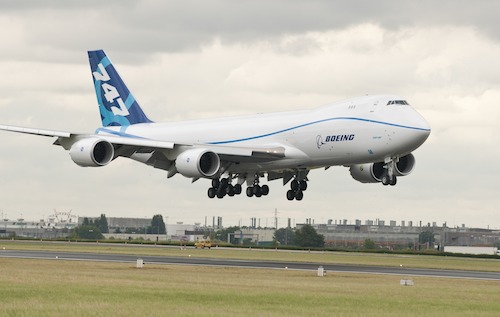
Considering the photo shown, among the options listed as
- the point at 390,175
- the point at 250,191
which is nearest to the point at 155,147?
the point at 250,191

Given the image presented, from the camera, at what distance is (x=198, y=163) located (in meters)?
79.5

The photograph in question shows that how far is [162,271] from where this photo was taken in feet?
204

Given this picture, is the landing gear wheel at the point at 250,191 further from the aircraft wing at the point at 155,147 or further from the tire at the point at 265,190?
the aircraft wing at the point at 155,147

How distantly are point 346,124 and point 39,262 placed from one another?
23.4 metres

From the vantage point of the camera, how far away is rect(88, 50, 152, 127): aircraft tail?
9731 centimetres

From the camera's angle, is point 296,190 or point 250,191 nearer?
point 296,190

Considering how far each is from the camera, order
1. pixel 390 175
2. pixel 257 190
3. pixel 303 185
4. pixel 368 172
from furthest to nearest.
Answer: pixel 257 190
pixel 303 185
pixel 368 172
pixel 390 175

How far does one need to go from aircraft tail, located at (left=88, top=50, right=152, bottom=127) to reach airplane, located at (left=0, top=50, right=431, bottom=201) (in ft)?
0.65

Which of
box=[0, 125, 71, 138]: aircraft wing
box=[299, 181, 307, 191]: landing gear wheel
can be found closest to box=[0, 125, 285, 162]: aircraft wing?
box=[0, 125, 71, 138]: aircraft wing

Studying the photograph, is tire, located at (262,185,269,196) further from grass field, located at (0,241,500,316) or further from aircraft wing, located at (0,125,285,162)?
grass field, located at (0,241,500,316)

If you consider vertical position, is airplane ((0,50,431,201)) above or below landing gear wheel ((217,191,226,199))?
above

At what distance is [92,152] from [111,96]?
1954cm

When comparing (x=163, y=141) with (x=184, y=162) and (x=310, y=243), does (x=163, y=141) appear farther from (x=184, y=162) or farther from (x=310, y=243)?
(x=310, y=243)

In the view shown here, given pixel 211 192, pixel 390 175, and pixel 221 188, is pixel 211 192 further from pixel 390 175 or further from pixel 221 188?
pixel 390 175
